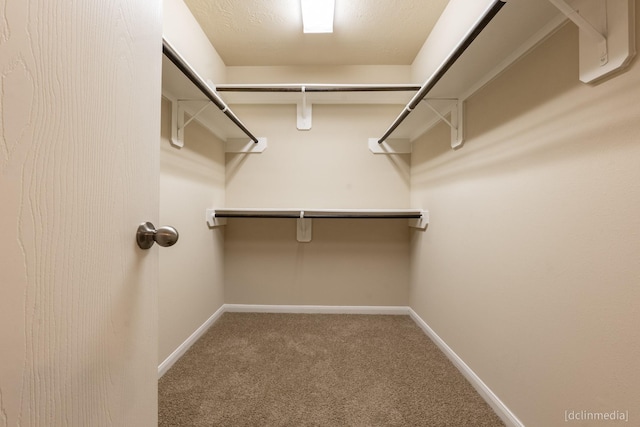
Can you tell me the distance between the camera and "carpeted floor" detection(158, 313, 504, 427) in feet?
3.67

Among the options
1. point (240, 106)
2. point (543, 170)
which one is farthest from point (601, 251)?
point (240, 106)

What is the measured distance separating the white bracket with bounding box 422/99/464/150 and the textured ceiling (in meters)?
0.68

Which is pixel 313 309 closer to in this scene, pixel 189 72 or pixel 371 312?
pixel 371 312

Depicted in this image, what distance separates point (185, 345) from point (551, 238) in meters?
1.89

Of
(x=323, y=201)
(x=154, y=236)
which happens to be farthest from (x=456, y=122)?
(x=154, y=236)

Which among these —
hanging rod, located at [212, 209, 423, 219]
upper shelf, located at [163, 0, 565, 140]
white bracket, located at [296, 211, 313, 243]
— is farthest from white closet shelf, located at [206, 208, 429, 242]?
upper shelf, located at [163, 0, 565, 140]

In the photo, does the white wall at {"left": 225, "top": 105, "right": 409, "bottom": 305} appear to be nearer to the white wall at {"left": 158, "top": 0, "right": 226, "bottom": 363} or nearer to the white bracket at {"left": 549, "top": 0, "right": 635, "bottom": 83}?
the white wall at {"left": 158, "top": 0, "right": 226, "bottom": 363}

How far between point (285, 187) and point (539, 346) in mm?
1843

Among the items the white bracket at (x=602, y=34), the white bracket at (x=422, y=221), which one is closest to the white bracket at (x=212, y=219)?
the white bracket at (x=422, y=221)

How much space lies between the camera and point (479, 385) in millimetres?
1249

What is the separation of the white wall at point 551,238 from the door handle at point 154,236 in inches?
A: 42.5

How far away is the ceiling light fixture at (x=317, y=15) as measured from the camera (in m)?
1.57

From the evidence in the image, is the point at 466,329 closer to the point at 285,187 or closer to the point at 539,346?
the point at 539,346

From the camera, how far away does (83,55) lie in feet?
1.25
